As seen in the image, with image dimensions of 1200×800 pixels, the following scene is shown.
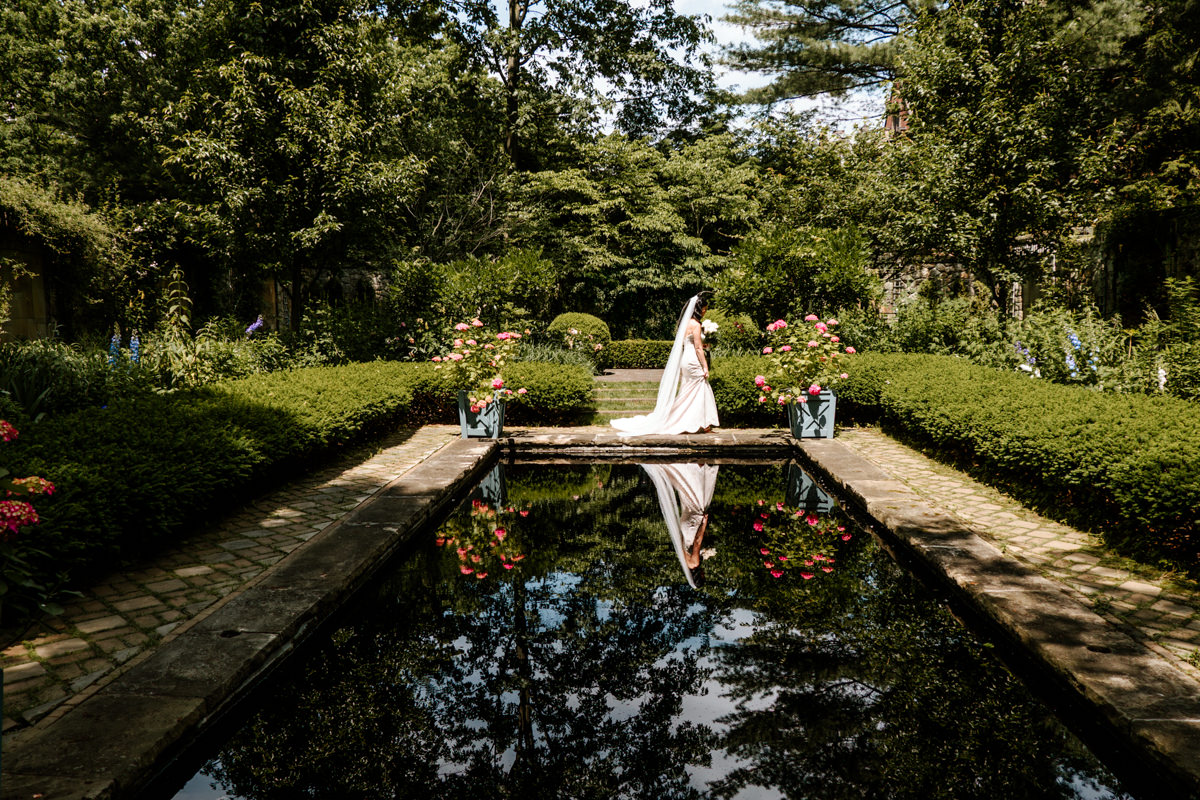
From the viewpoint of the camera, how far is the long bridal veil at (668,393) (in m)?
10.0

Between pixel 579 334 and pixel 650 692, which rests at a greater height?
pixel 579 334

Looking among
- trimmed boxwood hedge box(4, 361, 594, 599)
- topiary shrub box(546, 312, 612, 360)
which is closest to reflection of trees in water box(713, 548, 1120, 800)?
trimmed boxwood hedge box(4, 361, 594, 599)

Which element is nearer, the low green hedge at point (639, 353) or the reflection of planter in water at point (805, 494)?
the reflection of planter in water at point (805, 494)

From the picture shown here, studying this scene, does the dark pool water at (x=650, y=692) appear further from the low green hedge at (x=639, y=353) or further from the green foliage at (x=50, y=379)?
the low green hedge at (x=639, y=353)

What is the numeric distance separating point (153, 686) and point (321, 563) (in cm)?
155

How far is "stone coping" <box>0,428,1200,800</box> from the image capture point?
245cm

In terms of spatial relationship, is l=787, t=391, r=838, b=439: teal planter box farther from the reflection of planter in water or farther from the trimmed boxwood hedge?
the trimmed boxwood hedge

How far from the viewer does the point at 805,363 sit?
31.6 ft

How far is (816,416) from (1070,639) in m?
6.34

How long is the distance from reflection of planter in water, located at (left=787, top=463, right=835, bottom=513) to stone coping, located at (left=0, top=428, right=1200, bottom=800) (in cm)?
67

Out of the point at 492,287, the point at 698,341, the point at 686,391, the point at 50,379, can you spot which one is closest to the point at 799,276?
the point at 698,341

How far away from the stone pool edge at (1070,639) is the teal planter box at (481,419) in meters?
5.42

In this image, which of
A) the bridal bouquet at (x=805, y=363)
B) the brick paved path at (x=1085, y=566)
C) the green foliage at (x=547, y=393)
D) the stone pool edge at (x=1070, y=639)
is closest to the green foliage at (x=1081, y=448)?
the brick paved path at (x=1085, y=566)

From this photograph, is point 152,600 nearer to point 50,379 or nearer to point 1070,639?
point 50,379
